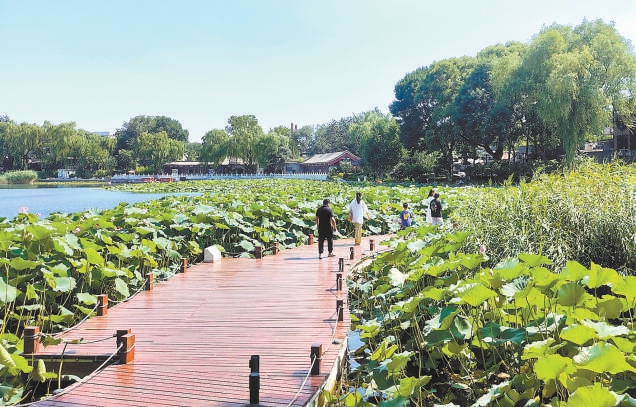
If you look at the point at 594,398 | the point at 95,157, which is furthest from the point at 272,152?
the point at 594,398

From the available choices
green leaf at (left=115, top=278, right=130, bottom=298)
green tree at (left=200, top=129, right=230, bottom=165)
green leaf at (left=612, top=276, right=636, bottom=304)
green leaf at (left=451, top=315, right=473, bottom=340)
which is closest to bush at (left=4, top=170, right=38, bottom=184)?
green tree at (left=200, top=129, right=230, bottom=165)

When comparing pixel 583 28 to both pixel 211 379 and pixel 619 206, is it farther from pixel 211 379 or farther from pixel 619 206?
pixel 211 379

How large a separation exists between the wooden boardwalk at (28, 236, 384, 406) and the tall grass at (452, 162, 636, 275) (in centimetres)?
225

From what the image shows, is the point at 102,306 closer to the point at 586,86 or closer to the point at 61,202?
the point at 586,86

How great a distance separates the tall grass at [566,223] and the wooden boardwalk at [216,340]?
7.37 feet

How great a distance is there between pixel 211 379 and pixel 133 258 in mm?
3826

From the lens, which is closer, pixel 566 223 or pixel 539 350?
pixel 539 350

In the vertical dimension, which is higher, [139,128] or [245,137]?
[139,128]

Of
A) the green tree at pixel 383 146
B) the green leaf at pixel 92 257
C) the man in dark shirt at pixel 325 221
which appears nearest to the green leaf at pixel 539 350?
the green leaf at pixel 92 257

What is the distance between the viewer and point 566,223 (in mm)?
6445

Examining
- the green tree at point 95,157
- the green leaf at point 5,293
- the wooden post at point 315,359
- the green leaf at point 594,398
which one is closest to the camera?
the green leaf at point 594,398

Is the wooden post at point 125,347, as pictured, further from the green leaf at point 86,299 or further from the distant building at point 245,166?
the distant building at point 245,166

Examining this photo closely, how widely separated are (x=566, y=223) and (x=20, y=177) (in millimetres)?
58577

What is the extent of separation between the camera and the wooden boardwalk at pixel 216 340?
134 inches
